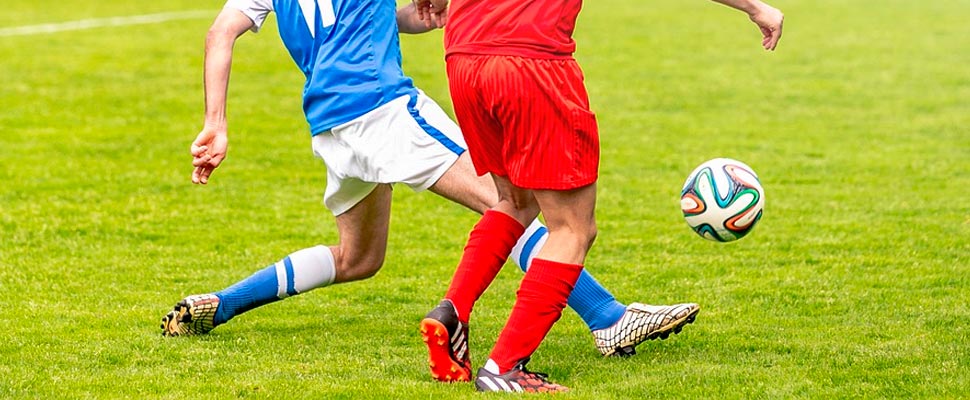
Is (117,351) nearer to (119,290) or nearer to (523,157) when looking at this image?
(119,290)

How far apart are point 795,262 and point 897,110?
7026mm

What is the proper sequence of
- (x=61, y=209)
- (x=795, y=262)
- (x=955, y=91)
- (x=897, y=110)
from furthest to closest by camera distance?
(x=955, y=91) → (x=897, y=110) → (x=61, y=209) → (x=795, y=262)

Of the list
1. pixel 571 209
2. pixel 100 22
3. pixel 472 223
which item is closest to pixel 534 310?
pixel 571 209

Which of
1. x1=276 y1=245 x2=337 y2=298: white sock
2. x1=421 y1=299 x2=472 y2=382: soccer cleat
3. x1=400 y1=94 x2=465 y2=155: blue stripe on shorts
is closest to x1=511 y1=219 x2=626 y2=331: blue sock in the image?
x1=400 y1=94 x2=465 y2=155: blue stripe on shorts

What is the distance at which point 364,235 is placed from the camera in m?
5.75

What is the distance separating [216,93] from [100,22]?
1629cm

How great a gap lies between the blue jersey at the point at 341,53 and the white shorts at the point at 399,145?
5 cm

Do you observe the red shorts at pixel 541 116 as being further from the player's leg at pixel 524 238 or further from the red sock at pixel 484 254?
the player's leg at pixel 524 238

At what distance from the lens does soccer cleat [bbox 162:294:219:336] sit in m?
5.77

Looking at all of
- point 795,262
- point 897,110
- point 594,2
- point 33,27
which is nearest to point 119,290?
point 795,262

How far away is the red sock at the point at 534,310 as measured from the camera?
4836 millimetres

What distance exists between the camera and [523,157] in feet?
15.5

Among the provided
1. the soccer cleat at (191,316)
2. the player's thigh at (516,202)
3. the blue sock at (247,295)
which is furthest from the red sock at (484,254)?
the soccer cleat at (191,316)

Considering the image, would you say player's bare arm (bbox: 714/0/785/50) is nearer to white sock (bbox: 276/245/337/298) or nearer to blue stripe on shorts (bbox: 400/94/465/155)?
blue stripe on shorts (bbox: 400/94/465/155)
